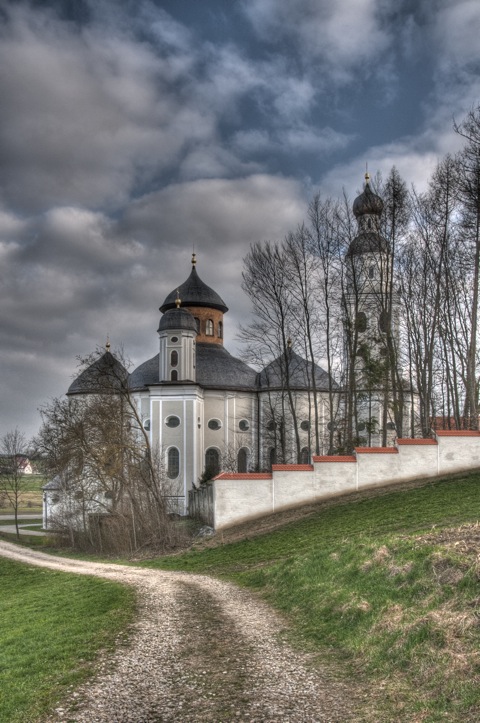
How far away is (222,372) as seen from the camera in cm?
4928

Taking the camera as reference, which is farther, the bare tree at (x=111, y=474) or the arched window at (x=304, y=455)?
the arched window at (x=304, y=455)

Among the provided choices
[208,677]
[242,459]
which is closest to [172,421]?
[242,459]

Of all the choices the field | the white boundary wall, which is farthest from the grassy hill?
the white boundary wall

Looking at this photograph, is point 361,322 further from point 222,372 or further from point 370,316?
point 222,372

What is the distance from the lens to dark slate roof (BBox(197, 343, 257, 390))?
48719 mm

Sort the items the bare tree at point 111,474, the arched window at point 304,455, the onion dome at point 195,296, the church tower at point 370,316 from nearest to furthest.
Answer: the bare tree at point 111,474
the church tower at point 370,316
the arched window at point 304,455
the onion dome at point 195,296

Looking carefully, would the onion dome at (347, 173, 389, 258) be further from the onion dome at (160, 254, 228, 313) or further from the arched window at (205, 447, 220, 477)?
the onion dome at (160, 254, 228, 313)

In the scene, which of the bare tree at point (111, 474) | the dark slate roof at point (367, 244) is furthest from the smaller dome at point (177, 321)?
the dark slate roof at point (367, 244)

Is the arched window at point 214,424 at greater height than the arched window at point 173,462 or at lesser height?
greater

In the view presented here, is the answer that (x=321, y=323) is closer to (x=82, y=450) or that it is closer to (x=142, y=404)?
(x=82, y=450)

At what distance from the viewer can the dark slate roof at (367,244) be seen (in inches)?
1163

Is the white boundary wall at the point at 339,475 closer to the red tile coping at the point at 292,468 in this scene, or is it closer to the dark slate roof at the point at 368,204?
the red tile coping at the point at 292,468

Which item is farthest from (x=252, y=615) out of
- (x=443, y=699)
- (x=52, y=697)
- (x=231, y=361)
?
(x=231, y=361)

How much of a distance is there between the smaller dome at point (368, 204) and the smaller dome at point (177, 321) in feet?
52.5
